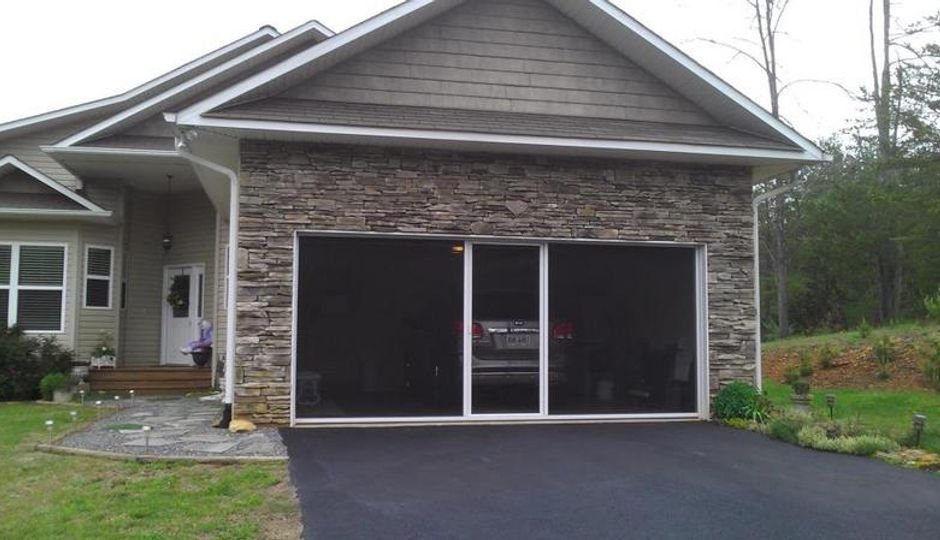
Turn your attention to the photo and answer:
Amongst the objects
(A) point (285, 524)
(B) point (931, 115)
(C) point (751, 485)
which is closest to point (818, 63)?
(B) point (931, 115)

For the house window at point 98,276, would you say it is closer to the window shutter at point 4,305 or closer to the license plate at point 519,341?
the window shutter at point 4,305

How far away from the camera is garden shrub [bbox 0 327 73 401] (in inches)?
500

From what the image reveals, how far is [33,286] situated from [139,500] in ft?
33.1

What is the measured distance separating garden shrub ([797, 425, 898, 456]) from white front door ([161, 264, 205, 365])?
1114 cm

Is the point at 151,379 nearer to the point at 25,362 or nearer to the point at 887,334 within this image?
the point at 25,362

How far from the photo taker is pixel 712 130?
10.1 m

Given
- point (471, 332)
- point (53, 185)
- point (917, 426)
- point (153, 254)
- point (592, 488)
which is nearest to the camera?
point (592, 488)

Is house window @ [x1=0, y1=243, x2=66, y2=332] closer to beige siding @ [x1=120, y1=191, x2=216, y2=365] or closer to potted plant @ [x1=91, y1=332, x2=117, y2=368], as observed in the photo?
potted plant @ [x1=91, y1=332, x2=117, y2=368]

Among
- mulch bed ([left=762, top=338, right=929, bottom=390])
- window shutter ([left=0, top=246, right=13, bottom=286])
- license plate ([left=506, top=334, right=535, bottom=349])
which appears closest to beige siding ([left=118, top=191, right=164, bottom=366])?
window shutter ([left=0, top=246, right=13, bottom=286])

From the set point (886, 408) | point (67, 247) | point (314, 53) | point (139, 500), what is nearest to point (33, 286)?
point (67, 247)

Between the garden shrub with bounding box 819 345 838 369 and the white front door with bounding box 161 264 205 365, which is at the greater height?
the white front door with bounding box 161 264 205 365

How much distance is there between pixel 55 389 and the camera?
12.4m

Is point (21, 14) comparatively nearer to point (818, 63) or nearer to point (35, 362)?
point (35, 362)

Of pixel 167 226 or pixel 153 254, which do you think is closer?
pixel 153 254
